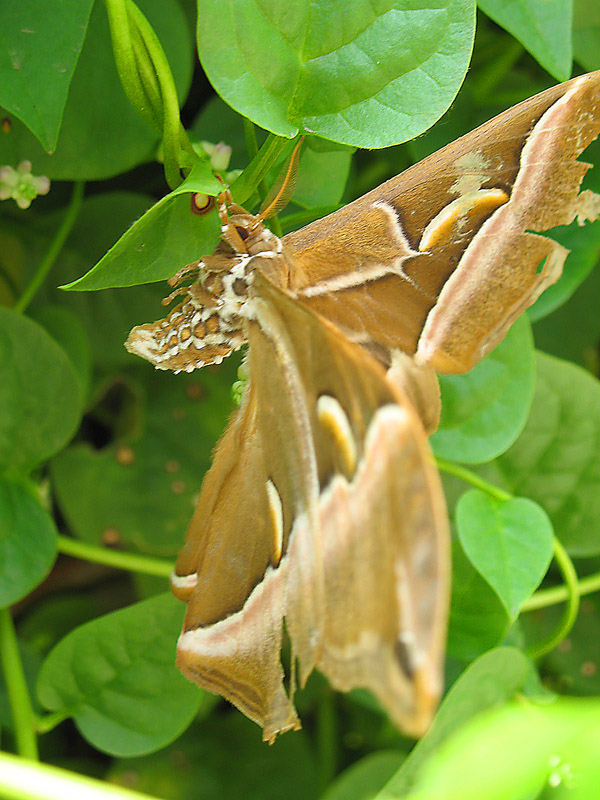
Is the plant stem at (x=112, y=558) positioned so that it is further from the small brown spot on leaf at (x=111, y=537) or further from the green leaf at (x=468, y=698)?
the green leaf at (x=468, y=698)

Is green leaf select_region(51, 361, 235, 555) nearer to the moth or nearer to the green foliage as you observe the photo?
the green foliage

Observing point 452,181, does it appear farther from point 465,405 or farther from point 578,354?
point 578,354

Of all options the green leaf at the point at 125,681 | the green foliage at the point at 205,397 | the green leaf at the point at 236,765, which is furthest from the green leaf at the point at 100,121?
the green leaf at the point at 236,765

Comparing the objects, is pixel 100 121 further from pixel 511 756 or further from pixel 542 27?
pixel 511 756

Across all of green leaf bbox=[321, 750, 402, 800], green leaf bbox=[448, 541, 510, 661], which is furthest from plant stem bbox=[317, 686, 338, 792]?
green leaf bbox=[448, 541, 510, 661]

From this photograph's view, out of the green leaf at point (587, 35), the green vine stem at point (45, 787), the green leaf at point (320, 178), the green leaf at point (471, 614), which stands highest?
the green leaf at point (587, 35)

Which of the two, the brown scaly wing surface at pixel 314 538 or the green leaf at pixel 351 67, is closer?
the brown scaly wing surface at pixel 314 538

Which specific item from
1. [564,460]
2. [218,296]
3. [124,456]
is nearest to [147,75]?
[218,296]
